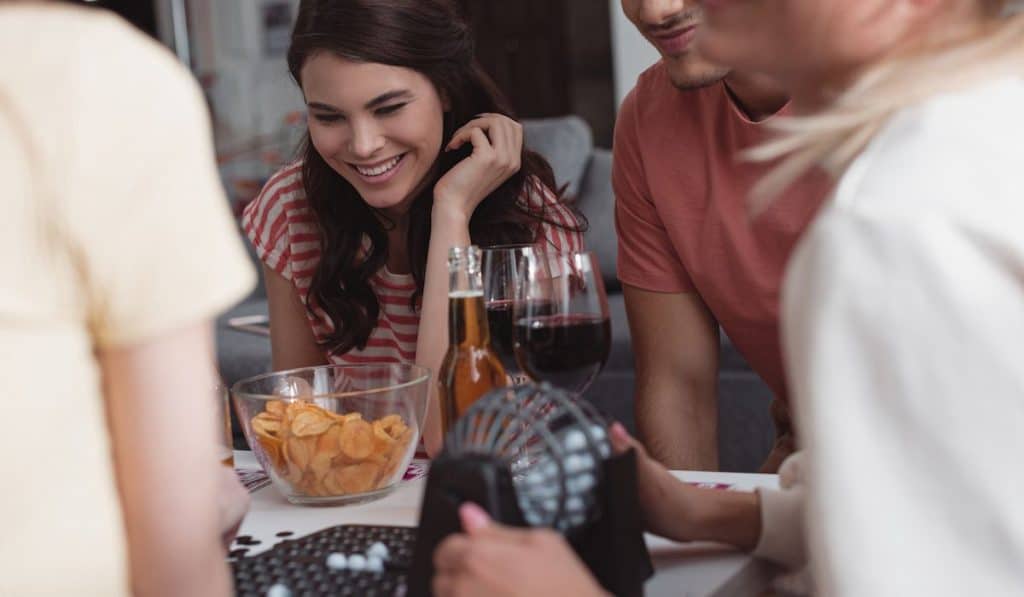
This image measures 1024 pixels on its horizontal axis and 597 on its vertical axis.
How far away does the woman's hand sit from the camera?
1891 mm

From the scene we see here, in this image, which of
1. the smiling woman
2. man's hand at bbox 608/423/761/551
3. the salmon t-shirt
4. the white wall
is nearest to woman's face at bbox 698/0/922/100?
man's hand at bbox 608/423/761/551

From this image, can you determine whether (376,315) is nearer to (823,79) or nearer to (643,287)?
(643,287)

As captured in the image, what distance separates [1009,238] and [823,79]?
242 mm

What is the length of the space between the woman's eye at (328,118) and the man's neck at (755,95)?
609mm

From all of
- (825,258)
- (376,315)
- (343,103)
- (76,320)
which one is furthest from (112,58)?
(376,315)

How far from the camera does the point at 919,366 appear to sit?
703mm

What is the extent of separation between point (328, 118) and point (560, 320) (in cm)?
84

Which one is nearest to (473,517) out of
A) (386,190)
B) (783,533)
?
(783,533)

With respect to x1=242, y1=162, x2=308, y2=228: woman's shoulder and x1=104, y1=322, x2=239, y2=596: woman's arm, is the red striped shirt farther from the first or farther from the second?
x1=104, y1=322, x2=239, y2=596: woman's arm

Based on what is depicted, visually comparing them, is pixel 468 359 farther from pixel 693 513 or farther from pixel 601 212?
pixel 601 212

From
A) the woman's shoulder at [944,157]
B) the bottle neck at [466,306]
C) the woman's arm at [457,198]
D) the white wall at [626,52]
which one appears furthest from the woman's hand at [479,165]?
the white wall at [626,52]

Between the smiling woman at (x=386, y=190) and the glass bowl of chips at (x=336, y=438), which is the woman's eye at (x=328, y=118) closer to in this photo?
the smiling woman at (x=386, y=190)

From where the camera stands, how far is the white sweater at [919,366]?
700 millimetres

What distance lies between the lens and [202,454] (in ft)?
2.38
